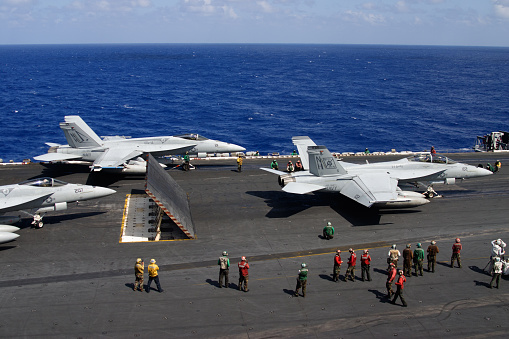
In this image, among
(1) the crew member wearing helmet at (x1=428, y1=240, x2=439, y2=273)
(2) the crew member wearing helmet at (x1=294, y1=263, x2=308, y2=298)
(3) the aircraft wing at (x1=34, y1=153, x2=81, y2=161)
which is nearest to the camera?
(2) the crew member wearing helmet at (x1=294, y1=263, x2=308, y2=298)

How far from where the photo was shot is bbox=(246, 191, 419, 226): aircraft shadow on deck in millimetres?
27797

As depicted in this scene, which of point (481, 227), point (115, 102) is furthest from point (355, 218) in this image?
point (115, 102)

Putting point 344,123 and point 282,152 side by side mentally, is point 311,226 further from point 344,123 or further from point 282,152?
point 344,123

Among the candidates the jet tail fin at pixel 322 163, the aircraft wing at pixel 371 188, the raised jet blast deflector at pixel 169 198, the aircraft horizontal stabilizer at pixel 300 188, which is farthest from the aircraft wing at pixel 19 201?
the aircraft wing at pixel 371 188

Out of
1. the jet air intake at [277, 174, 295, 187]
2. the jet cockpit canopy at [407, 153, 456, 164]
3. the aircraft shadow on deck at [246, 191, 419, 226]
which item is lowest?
the aircraft shadow on deck at [246, 191, 419, 226]

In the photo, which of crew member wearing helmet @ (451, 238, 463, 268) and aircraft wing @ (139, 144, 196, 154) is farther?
aircraft wing @ (139, 144, 196, 154)

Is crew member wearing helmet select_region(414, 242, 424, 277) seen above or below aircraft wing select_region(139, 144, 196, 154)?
below

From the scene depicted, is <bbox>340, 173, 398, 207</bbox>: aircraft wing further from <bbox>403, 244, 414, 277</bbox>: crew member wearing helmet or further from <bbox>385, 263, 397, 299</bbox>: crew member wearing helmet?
<bbox>385, 263, 397, 299</bbox>: crew member wearing helmet

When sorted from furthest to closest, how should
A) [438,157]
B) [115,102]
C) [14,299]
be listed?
[115,102] → [438,157] → [14,299]

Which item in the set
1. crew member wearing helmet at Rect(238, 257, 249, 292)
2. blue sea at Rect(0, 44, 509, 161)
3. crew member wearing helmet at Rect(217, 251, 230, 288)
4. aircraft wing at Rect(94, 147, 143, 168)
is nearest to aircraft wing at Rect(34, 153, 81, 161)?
aircraft wing at Rect(94, 147, 143, 168)

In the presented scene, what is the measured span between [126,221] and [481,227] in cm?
2057

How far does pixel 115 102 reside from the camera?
113062mm

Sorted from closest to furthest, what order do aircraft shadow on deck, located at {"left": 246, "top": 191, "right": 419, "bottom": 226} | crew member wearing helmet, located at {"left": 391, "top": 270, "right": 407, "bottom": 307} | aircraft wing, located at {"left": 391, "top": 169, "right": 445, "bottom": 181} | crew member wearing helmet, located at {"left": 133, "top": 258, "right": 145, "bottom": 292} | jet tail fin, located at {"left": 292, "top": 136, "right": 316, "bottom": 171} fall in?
1. crew member wearing helmet, located at {"left": 391, "top": 270, "right": 407, "bottom": 307}
2. crew member wearing helmet, located at {"left": 133, "top": 258, "right": 145, "bottom": 292}
3. aircraft shadow on deck, located at {"left": 246, "top": 191, "right": 419, "bottom": 226}
4. aircraft wing, located at {"left": 391, "top": 169, "right": 445, "bottom": 181}
5. jet tail fin, located at {"left": 292, "top": 136, "right": 316, "bottom": 171}

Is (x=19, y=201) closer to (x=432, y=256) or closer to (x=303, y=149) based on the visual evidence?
(x=303, y=149)
